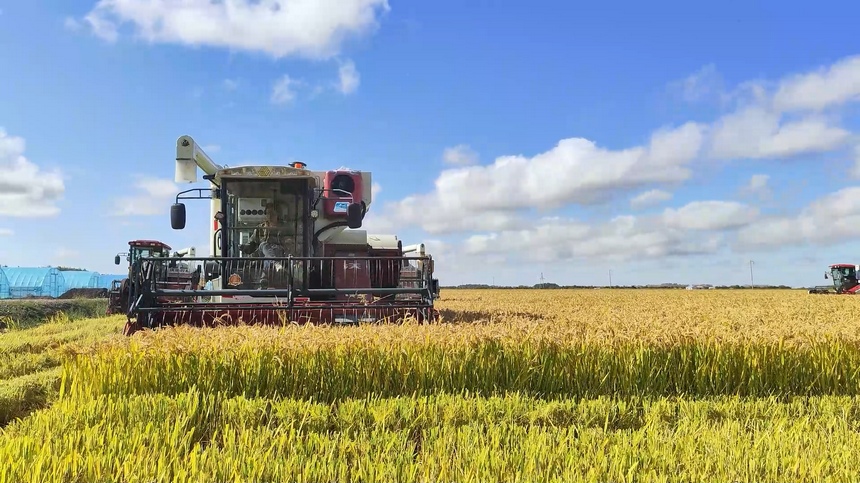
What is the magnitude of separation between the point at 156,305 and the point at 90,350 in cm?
224

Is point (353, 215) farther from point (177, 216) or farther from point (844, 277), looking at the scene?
point (844, 277)

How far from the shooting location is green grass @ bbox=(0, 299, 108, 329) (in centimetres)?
1630

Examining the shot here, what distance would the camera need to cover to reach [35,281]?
129 feet

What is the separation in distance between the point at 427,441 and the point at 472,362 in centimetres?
165

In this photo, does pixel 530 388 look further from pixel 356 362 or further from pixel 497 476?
pixel 497 476

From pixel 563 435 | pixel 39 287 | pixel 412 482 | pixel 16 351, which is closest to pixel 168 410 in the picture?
pixel 412 482

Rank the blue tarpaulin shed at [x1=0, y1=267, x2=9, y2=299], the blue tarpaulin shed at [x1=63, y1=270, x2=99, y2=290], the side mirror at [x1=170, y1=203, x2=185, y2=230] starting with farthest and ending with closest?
the blue tarpaulin shed at [x1=63, y1=270, x2=99, y2=290] → the blue tarpaulin shed at [x1=0, y1=267, x2=9, y2=299] → the side mirror at [x1=170, y1=203, x2=185, y2=230]

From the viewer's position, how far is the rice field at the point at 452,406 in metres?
3.02

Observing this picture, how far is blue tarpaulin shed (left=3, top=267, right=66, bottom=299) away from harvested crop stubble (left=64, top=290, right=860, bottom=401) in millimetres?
39819

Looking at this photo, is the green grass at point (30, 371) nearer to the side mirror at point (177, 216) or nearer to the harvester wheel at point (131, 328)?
the harvester wheel at point (131, 328)

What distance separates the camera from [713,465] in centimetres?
313

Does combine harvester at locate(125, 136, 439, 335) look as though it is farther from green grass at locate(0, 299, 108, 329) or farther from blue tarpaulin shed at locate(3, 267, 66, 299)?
blue tarpaulin shed at locate(3, 267, 66, 299)

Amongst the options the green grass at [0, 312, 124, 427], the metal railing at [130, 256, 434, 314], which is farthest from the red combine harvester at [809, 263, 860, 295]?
the green grass at [0, 312, 124, 427]

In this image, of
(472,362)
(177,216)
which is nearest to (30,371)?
(177,216)
